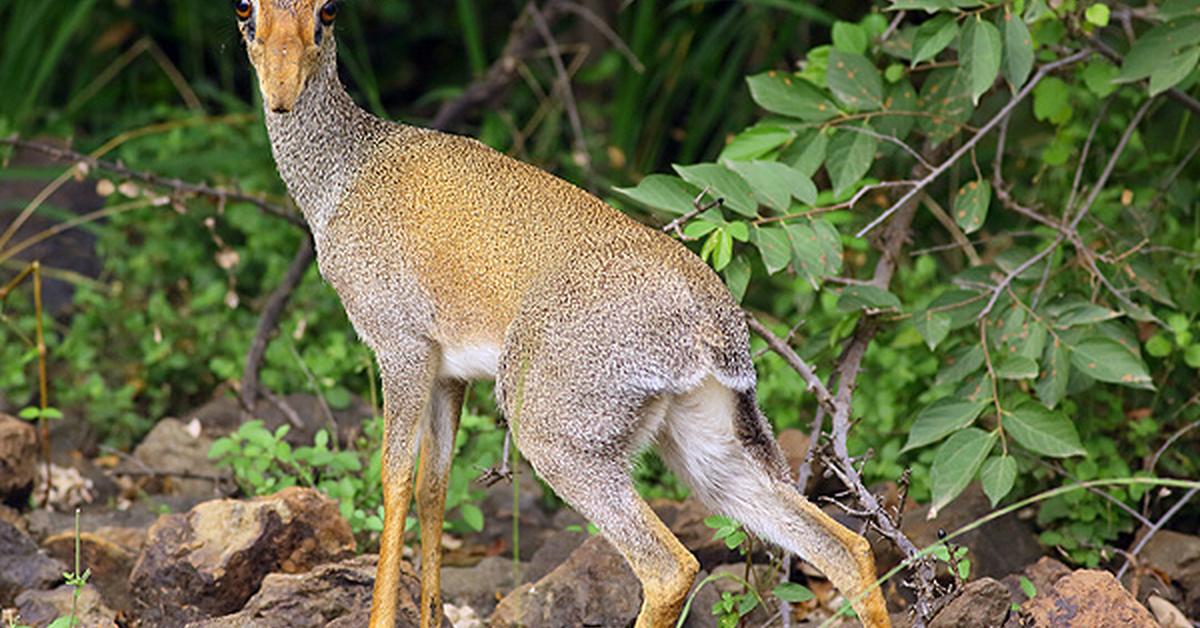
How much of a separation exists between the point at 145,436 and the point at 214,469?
592 millimetres

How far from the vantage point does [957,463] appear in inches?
183

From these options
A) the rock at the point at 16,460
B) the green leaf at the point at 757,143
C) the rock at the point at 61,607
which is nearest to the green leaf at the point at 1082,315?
the green leaf at the point at 757,143

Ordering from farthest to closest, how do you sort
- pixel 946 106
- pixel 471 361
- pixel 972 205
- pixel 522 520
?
pixel 522 520 → pixel 946 106 → pixel 972 205 → pixel 471 361

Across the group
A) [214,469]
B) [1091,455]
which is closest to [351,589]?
[214,469]

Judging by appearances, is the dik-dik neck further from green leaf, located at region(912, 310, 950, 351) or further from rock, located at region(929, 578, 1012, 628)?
rock, located at region(929, 578, 1012, 628)

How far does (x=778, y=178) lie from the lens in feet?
15.2

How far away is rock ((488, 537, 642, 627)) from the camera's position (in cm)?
464

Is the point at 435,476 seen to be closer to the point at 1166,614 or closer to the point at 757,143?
the point at 757,143

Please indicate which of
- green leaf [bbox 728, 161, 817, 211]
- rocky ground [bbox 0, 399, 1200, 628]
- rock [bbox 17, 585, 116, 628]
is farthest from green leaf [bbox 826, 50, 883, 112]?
rock [bbox 17, 585, 116, 628]

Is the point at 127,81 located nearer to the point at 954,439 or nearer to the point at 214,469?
the point at 214,469

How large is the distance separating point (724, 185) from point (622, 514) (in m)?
1.07

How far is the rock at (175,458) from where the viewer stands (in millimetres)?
6289

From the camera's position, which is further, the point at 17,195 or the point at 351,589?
the point at 17,195

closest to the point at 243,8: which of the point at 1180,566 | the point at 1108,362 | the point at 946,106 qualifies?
the point at 946,106
